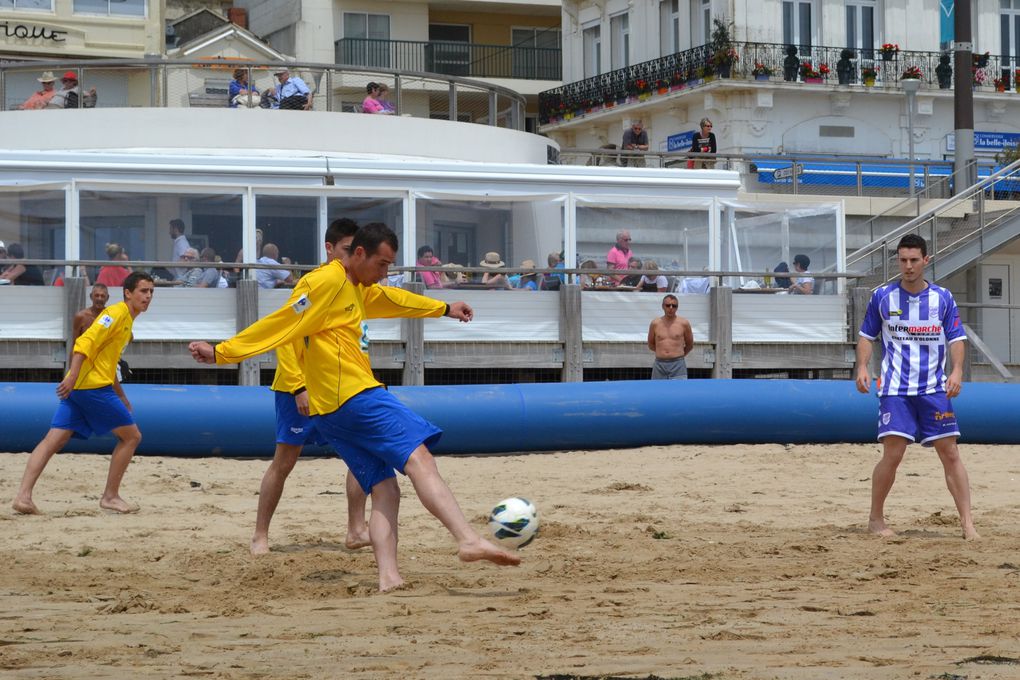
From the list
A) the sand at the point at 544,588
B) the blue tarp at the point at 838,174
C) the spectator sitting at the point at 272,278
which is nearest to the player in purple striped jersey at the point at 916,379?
the sand at the point at 544,588

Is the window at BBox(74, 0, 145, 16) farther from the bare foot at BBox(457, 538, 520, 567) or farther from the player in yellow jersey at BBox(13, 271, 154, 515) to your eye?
the bare foot at BBox(457, 538, 520, 567)

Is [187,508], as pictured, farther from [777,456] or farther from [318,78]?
[318,78]

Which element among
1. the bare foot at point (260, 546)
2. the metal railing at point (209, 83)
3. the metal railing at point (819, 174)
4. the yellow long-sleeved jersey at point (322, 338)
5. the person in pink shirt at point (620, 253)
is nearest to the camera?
the yellow long-sleeved jersey at point (322, 338)

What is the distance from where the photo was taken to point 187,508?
11312 millimetres

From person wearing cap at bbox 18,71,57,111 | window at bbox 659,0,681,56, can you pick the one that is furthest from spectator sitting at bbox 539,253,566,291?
window at bbox 659,0,681,56

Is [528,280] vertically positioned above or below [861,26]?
below

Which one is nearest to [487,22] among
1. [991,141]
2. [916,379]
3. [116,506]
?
[991,141]

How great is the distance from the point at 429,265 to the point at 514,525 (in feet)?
35.2

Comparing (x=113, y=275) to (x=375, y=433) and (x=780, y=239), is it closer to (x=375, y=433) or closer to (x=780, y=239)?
(x=780, y=239)

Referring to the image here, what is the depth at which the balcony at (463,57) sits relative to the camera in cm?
4772

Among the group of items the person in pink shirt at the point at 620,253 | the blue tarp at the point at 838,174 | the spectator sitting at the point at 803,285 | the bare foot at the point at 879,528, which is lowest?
the bare foot at the point at 879,528

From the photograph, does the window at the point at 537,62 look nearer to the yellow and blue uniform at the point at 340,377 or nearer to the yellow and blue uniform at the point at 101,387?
the yellow and blue uniform at the point at 101,387

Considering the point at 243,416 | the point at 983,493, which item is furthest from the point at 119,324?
the point at 983,493

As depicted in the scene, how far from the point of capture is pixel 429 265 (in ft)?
60.4
